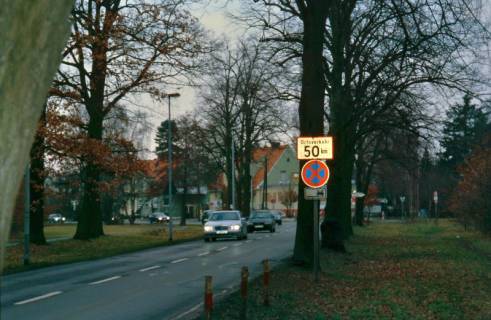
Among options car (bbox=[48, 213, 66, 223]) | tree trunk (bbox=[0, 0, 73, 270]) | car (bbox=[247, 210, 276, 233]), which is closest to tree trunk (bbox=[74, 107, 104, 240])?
car (bbox=[247, 210, 276, 233])

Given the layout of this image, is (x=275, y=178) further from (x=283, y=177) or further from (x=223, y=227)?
(x=223, y=227)

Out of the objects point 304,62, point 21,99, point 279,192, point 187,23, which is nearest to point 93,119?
point 187,23

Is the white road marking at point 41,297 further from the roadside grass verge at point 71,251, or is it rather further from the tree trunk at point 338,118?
the tree trunk at point 338,118

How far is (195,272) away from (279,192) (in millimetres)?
98096

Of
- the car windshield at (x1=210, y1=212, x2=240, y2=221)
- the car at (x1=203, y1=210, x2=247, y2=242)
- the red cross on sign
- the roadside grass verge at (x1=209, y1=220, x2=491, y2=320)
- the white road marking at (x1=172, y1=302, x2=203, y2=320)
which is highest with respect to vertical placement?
the red cross on sign

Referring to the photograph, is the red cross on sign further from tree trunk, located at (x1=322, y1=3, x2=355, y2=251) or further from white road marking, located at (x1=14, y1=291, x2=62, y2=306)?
tree trunk, located at (x1=322, y1=3, x2=355, y2=251)

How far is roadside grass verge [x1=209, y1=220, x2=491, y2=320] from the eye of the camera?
11078 mm

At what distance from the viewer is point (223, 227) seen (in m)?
36.5

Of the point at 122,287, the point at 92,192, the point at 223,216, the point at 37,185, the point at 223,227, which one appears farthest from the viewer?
the point at 223,216

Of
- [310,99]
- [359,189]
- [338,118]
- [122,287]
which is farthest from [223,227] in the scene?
[359,189]

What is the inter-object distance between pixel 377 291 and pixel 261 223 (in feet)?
123

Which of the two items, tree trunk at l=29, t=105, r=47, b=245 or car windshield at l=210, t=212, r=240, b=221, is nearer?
tree trunk at l=29, t=105, r=47, b=245

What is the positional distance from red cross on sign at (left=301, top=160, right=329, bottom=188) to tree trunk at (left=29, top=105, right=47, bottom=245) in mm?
11392

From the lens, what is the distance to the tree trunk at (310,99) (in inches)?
679
